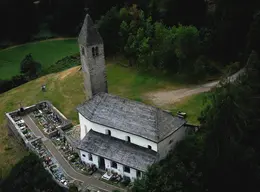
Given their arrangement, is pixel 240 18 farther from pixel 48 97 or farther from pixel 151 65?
pixel 48 97

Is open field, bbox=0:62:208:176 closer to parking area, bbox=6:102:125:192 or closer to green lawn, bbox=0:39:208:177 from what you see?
green lawn, bbox=0:39:208:177

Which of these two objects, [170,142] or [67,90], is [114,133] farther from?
[67,90]

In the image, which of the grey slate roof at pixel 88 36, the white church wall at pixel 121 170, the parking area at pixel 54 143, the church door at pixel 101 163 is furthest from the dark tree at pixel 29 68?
the white church wall at pixel 121 170

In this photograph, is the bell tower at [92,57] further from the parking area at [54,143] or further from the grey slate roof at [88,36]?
the parking area at [54,143]

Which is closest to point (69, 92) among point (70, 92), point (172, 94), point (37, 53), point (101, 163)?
point (70, 92)

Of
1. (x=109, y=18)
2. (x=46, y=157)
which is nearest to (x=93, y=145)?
(x=46, y=157)
